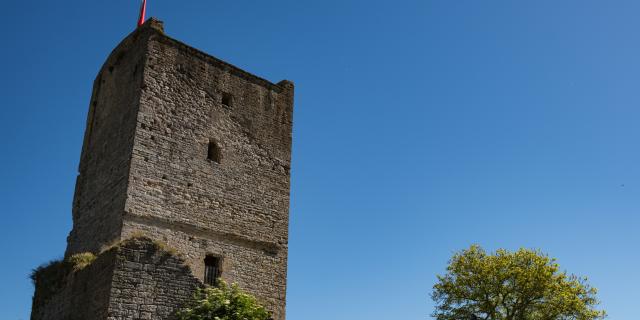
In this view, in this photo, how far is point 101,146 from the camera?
61.5 feet

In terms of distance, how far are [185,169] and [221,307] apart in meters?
4.91

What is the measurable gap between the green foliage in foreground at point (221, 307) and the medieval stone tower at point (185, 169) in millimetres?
1927

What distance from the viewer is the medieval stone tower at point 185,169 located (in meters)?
16.3

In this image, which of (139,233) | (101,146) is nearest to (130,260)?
(139,233)

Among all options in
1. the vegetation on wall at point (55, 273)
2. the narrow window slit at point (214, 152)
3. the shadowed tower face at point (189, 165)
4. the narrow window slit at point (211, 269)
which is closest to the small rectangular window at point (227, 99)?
the shadowed tower face at point (189, 165)

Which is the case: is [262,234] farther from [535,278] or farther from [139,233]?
[535,278]

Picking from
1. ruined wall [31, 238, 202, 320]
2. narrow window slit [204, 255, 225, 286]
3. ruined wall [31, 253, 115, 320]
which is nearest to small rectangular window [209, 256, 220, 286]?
narrow window slit [204, 255, 225, 286]

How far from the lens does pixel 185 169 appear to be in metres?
17.3

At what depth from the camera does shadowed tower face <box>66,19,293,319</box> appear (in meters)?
16.5

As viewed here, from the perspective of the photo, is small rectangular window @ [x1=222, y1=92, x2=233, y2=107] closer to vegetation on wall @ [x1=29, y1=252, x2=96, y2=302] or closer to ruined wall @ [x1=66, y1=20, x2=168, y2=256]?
ruined wall @ [x1=66, y1=20, x2=168, y2=256]

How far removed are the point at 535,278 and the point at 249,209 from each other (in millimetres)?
13781

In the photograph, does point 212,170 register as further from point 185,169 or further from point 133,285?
point 133,285

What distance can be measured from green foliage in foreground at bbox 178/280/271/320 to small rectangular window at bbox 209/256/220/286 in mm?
2027

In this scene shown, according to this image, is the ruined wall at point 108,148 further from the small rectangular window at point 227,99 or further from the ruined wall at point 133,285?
the small rectangular window at point 227,99
